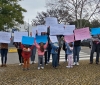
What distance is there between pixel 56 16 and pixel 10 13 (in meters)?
15.4

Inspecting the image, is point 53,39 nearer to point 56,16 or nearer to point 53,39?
point 53,39

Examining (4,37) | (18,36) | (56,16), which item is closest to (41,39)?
(18,36)

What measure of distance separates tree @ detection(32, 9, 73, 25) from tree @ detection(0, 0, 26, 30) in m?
8.51

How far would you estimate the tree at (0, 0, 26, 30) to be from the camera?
112ft

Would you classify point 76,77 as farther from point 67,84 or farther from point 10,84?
point 10,84

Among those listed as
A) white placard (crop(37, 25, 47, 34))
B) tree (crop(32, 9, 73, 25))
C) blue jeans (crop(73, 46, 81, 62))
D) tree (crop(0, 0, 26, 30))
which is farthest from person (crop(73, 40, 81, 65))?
tree (crop(32, 9, 73, 25))

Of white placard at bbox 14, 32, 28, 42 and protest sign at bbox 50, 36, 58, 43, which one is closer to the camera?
protest sign at bbox 50, 36, 58, 43

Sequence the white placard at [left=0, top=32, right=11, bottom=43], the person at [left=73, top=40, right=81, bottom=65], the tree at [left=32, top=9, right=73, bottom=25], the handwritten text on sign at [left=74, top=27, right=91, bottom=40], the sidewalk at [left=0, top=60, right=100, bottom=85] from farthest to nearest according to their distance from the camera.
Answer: the tree at [left=32, top=9, right=73, bottom=25], the person at [left=73, top=40, right=81, bottom=65], the white placard at [left=0, top=32, right=11, bottom=43], the handwritten text on sign at [left=74, top=27, right=91, bottom=40], the sidewalk at [left=0, top=60, right=100, bottom=85]

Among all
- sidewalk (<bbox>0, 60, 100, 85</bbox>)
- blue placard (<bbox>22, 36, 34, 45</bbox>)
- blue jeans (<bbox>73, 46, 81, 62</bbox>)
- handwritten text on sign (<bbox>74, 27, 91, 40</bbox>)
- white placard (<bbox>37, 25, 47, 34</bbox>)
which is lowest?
sidewalk (<bbox>0, 60, 100, 85</bbox>)

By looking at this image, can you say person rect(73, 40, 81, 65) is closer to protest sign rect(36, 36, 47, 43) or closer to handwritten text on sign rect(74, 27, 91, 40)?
handwritten text on sign rect(74, 27, 91, 40)

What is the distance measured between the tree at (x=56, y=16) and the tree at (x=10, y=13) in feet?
27.9

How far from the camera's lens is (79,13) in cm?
3812

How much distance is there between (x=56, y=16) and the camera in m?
48.5

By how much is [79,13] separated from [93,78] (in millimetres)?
31939
